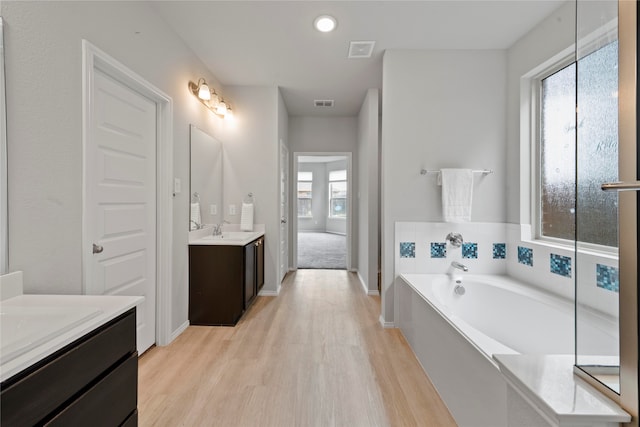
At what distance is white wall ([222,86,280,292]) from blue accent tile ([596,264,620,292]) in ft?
10.2

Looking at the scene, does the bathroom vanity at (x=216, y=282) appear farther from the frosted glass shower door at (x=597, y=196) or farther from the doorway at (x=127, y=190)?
the frosted glass shower door at (x=597, y=196)

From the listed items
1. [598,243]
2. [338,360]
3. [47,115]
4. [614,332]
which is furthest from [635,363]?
[47,115]

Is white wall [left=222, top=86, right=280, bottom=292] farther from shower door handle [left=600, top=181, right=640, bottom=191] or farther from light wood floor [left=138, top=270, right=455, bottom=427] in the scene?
shower door handle [left=600, top=181, right=640, bottom=191]

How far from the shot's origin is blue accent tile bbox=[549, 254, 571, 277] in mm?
2031

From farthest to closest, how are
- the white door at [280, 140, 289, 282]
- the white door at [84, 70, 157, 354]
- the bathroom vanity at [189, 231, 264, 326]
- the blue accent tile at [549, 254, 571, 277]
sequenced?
the white door at [280, 140, 289, 282]
the bathroom vanity at [189, 231, 264, 326]
the blue accent tile at [549, 254, 571, 277]
the white door at [84, 70, 157, 354]

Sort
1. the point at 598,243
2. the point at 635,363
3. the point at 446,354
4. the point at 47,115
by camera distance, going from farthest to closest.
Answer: the point at 446,354 → the point at 47,115 → the point at 598,243 → the point at 635,363

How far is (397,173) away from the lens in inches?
104

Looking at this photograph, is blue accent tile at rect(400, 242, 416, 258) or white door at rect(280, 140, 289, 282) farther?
white door at rect(280, 140, 289, 282)

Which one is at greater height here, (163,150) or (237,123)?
(237,123)

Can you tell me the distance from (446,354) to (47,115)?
227 centimetres

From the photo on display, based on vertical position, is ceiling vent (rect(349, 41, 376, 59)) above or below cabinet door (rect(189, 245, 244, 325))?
above

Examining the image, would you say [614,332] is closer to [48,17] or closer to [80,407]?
[80,407]

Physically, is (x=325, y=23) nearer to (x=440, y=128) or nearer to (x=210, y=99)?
(x=440, y=128)

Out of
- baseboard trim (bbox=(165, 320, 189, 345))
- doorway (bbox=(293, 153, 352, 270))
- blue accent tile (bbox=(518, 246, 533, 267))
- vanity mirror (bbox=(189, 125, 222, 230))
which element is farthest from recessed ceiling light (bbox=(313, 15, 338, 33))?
doorway (bbox=(293, 153, 352, 270))
